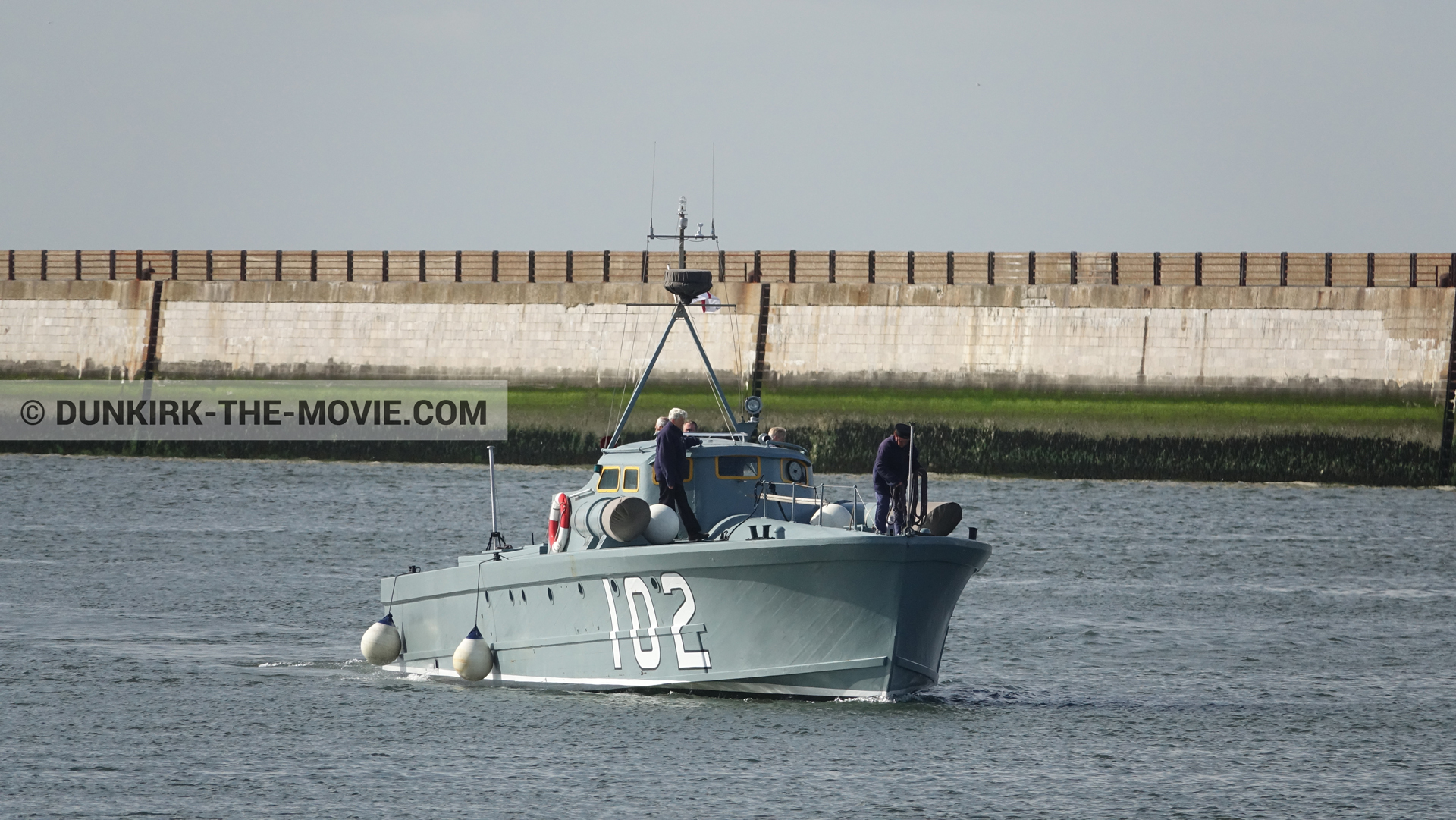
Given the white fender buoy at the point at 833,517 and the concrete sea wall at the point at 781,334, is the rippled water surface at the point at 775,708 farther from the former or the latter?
the concrete sea wall at the point at 781,334

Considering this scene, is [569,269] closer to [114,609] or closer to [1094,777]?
[114,609]

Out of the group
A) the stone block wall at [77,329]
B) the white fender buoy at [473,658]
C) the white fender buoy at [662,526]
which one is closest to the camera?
the white fender buoy at [662,526]

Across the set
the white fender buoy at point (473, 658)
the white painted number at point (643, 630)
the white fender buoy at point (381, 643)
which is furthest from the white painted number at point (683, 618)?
the white fender buoy at point (381, 643)

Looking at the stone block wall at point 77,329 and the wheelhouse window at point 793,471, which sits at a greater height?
the stone block wall at point 77,329

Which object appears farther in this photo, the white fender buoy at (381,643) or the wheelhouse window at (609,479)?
the white fender buoy at (381,643)

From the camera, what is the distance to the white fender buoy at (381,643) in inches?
802

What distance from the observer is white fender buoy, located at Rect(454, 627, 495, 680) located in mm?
18922

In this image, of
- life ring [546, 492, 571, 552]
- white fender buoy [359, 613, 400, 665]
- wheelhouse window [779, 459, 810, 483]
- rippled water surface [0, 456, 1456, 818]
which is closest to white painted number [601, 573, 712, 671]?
rippled water surface [0, 456, 1456, 818]

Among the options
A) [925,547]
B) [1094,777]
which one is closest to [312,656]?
[925,547]

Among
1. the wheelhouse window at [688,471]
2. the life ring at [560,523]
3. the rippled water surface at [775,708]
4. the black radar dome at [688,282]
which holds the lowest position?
the rippled water surface at [775,708]

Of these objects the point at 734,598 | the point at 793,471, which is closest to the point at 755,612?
the point at 734,598

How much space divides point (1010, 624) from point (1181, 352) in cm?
2862

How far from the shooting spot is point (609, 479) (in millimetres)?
18562

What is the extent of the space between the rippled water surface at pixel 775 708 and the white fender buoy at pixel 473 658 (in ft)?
0.74
